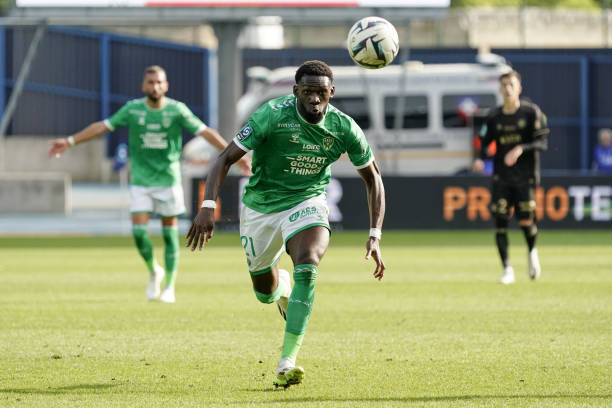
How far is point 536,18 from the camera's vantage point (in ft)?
165

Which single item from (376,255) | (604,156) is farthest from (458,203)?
(376,255)

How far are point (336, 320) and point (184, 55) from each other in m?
32.3

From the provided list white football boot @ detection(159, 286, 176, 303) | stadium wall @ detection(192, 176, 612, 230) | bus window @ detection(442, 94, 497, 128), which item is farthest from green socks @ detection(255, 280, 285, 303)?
bus window @ detection(442, 94, 497, 128)

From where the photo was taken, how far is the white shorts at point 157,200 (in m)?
12.3

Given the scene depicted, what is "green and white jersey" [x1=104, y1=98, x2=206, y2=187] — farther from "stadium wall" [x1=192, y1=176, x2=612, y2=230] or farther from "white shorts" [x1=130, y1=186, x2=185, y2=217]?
"stadium wall" [x1=192, y1=176, x2=612, y2=230]

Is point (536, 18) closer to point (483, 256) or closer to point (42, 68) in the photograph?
point (42, 68)

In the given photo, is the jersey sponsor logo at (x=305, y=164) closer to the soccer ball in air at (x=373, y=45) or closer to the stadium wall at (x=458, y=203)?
the soccer ball in air at (x=373, y=45)

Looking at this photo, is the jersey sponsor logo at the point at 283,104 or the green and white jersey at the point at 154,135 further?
the green and white jersey at the point at 154,135

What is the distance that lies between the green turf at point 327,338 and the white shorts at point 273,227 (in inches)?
28.1

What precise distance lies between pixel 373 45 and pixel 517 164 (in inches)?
219

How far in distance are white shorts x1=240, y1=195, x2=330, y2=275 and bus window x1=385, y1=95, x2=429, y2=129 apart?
19780 millimetres

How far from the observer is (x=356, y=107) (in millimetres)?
27828

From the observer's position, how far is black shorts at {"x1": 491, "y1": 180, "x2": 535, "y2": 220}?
1410 centimetres

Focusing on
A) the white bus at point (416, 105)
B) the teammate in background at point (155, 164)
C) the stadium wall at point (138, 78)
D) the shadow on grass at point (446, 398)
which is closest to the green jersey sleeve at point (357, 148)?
the shadow on grass at point (446, 398)
